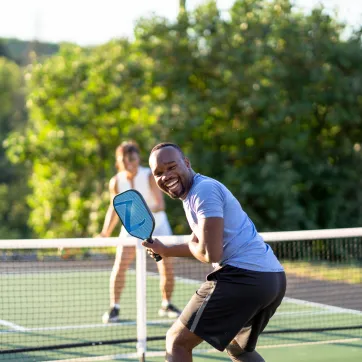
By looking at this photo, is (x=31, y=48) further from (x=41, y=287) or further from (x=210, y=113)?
(x=41, y=287)

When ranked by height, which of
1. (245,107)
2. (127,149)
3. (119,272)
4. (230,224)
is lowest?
(119,272)

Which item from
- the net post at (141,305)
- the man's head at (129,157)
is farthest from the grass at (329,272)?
the net post at (141,305)

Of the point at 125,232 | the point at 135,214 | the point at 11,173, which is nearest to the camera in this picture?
the point at 135,214

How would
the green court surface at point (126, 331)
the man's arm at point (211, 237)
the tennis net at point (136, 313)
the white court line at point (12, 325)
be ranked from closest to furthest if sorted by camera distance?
the man's arm at point (211, 237), the tennis net at point (136, 313), the green court surface at point (126, 331), the white court line at point (12, 325)

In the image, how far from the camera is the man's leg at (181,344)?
4684mm

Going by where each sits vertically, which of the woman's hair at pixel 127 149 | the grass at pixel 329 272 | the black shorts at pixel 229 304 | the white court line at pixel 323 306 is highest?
the woman's hair at pixel 127 149

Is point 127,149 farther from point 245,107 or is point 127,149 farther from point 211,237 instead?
point 245,107

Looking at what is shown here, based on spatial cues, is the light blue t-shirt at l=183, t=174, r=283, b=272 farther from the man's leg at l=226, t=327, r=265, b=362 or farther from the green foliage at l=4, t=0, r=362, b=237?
the green foliage at l=4, t=0, r=362, b=237

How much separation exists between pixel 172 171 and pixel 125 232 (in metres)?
4.41

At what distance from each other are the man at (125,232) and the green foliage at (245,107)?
850 cm

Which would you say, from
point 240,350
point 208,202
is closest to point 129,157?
point 240,350

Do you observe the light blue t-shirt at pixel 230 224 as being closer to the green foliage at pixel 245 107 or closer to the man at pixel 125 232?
the man at pixel 125 232

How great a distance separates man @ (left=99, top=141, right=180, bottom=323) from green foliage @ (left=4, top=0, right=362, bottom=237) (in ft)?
27.9

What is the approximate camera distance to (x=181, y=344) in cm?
470
